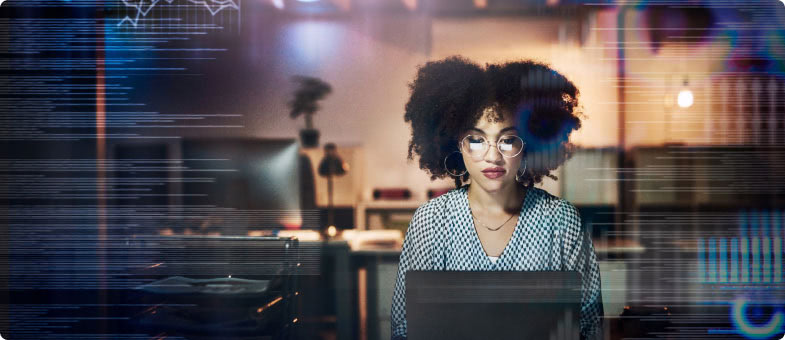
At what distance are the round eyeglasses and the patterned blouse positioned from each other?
115mm

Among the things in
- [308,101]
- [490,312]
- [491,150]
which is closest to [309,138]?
[308,101]

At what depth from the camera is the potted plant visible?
191 cm

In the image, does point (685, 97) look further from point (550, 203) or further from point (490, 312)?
point (490, 312)

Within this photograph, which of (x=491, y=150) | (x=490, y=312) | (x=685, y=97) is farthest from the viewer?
(x=685, y=97)

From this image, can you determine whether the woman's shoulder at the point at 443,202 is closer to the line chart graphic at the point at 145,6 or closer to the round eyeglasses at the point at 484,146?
the round eyeglasses at the point at 484,146

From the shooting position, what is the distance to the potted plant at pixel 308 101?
6.25 feet

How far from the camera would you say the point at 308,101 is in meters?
1.92

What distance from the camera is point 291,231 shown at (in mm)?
1934

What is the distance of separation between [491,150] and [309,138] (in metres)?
0.56

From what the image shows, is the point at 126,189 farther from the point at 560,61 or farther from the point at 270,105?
the point at 560,61

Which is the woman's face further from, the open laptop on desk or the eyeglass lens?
the open laptop on desk

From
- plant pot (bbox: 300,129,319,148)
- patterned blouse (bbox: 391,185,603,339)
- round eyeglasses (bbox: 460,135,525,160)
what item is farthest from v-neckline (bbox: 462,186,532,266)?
plant pot (bbox: 300,129,319,148)

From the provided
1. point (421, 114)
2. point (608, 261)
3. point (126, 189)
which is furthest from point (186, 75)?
point (608, 261)

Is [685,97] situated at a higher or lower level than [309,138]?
higher
